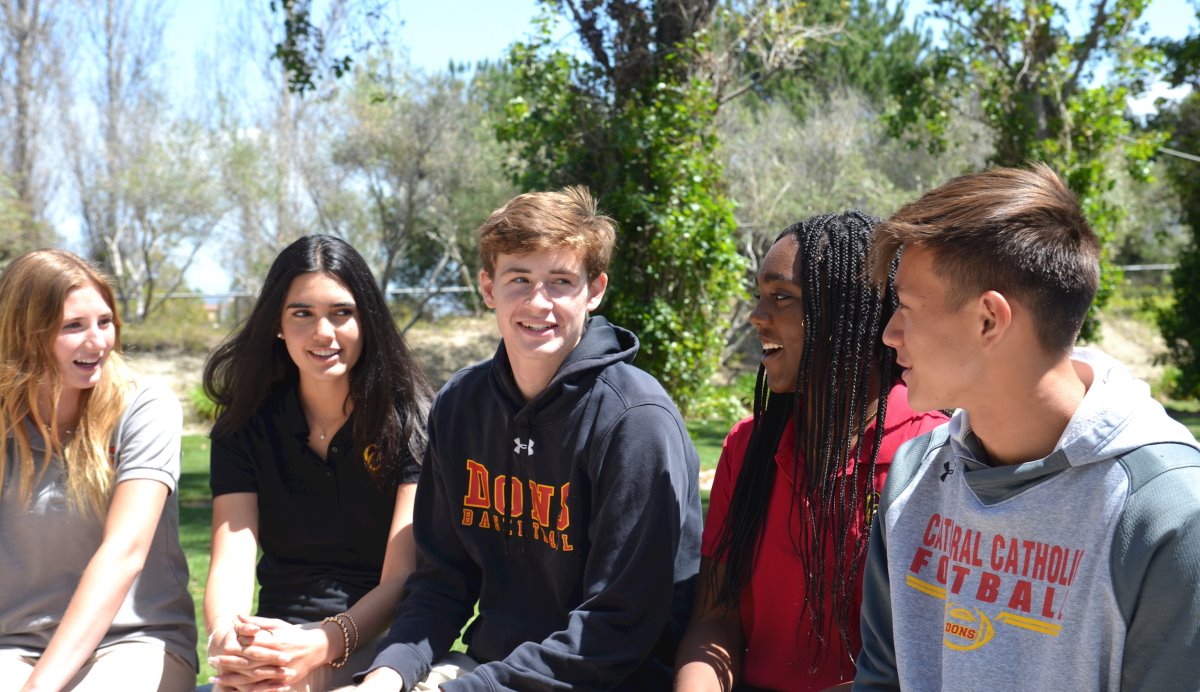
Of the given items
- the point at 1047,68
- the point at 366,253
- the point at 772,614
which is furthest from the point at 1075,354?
the point at 366,253

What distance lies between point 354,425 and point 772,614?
4.64 feet

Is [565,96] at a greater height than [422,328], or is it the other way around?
[565,96]

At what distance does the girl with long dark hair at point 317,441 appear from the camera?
323cm

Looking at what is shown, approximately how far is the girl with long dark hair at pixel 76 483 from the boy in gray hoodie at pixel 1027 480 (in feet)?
6.68

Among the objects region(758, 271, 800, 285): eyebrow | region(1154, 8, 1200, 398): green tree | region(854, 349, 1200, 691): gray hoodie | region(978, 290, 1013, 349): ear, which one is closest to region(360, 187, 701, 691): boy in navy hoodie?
region(758, 271, 800, 285): eyebrow

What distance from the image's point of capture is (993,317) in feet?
6.21

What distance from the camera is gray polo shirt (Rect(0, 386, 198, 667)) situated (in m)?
2.98

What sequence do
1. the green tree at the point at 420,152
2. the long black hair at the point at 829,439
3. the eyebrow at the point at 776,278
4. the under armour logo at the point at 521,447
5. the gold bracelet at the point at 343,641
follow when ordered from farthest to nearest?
the green tree at the point at 420,152
the gold bracelet at the point at 343,641
the under armour logo at the point at 521,447
the eyebrow at the point at 776,278
the long black hair at the point at 829,439

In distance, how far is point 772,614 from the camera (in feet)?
8.50

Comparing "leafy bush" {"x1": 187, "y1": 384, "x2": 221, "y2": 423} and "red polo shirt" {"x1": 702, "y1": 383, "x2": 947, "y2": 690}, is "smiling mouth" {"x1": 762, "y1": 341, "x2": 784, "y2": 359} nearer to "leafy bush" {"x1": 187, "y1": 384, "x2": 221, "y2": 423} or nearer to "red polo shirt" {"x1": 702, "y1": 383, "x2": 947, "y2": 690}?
"red polo shirt" {"x1": 702, "y1": 383, "x2": 947, "y2": 690}

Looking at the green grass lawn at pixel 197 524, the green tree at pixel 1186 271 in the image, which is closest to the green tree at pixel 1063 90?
the green tree at pixel 1186 271

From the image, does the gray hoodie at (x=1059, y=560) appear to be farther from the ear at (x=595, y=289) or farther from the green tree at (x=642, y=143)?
the green tree at (x=642, y=143)

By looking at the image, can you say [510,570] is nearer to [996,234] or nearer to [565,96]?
[996,234]

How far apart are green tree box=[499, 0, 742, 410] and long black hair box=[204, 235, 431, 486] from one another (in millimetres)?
7278
